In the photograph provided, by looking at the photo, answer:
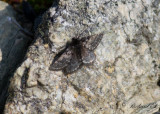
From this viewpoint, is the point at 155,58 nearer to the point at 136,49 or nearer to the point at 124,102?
the point at 136,49

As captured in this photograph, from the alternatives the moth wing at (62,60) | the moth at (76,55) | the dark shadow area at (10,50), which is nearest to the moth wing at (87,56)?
the moth at (76,55)

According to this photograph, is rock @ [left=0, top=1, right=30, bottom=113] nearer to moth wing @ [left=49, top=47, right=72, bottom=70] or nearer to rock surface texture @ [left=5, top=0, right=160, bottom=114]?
rock surface texture @ [left=5, top=0, right=160, bottom=114]

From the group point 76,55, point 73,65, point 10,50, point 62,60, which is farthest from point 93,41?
point 10,50

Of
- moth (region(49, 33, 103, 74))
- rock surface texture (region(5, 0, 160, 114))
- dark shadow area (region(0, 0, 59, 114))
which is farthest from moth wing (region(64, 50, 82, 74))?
dark shadow area (region(0, 0, 59, 114))

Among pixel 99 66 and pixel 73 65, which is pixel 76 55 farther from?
pixel 99 66

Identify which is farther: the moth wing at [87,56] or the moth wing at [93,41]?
the moth wing at [93,41]

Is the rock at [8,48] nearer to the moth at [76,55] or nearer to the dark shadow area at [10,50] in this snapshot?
the dark shadow area at [10,50]

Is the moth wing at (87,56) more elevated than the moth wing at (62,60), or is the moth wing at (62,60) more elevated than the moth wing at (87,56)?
the moth wing at (62,60)

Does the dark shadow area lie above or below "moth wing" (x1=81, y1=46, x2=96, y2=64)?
above

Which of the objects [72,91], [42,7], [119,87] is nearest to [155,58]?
[119,87]
